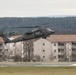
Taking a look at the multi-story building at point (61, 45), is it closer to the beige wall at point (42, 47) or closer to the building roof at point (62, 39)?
the building roof at point (62, 39)

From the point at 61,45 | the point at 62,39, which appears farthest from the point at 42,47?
the point at 62,39

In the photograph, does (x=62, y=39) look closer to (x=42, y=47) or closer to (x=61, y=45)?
(x=61, y=45)

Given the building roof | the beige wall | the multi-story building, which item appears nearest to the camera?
the beige wall

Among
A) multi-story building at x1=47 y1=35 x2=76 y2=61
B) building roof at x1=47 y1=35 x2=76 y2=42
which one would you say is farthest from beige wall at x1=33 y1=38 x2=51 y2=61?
building roof at x1=47 y1=35 x2=76 y2=42

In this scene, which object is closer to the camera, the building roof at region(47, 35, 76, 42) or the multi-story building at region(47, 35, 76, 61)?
the multi-story building at region(47, 35, 76, 61)

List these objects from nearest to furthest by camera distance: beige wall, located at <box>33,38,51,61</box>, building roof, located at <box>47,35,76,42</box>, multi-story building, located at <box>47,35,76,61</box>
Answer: beige wall, located at <box>33,38,51,61</box> < multi-story building, located at <box>47,35,76,61</box> < building roof, located at <box>47,35,76,42</box>

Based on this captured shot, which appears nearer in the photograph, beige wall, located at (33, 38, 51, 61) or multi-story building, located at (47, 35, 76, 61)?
beige wall, located at (33, 38, 51, 61)

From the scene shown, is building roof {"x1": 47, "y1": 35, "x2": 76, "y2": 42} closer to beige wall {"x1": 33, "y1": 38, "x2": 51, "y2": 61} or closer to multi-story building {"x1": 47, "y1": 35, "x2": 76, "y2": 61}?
multi-story building {"x1": 47, "y1": 35, "x2": 76, "y2": 61}

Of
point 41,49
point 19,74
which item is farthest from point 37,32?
point 41,49

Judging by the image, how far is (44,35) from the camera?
52594 millimetres

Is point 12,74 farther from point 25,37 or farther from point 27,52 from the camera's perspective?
point 27,52

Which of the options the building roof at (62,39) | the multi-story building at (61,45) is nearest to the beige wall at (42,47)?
the multi-story building at (61,45)

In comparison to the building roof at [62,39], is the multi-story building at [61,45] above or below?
below

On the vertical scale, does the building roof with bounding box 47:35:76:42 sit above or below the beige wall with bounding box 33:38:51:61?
above
